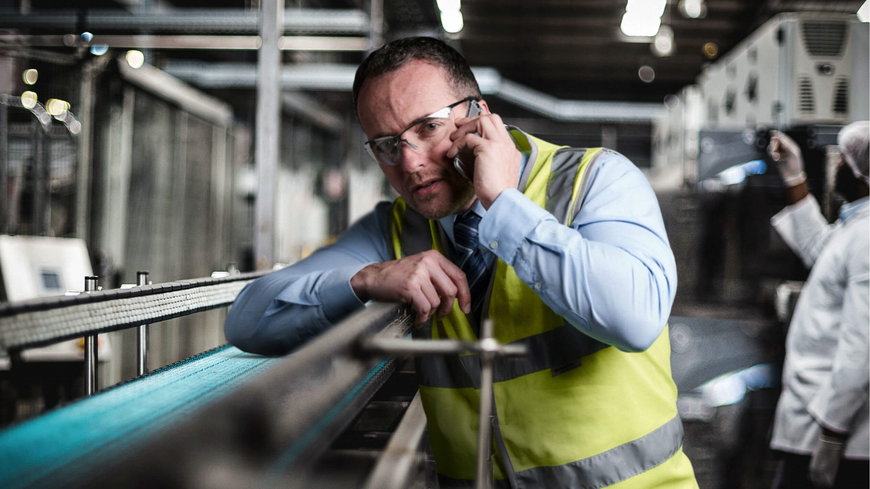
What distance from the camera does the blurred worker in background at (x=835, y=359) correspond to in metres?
2.42

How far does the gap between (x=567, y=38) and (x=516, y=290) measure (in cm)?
935

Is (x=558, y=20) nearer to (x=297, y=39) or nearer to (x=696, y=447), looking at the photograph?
(x=297, y=39)

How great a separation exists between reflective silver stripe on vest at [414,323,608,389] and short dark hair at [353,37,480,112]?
48 cm

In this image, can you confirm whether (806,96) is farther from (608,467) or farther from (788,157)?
(608,467)

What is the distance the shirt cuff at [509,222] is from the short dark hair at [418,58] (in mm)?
316

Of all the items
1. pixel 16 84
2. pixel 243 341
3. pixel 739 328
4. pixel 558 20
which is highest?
pixel 558 20

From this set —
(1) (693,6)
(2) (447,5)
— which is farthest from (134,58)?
(1) (693,6)

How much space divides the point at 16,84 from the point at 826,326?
3666 mm

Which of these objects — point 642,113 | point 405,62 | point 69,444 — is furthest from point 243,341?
point 642,113

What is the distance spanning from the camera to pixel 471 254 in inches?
52.1

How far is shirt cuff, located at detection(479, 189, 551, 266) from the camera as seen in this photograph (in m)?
1.09

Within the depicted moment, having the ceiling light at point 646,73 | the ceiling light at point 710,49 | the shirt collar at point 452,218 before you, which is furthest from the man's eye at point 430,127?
the ceiling light at point 646,73

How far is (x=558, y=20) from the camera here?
29.7 feet

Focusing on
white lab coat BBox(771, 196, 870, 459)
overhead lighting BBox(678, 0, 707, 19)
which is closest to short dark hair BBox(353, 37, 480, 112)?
white lab coat BBox(771, 196, 870, 459)
